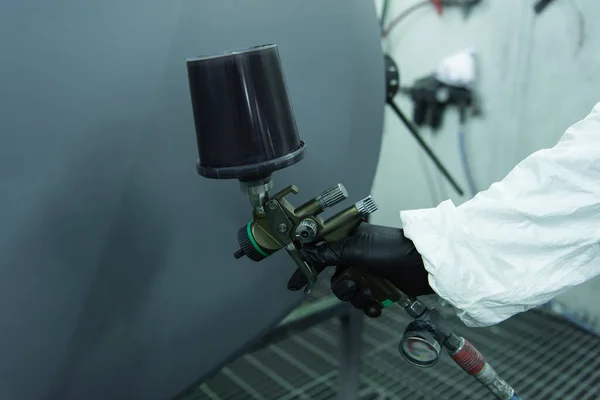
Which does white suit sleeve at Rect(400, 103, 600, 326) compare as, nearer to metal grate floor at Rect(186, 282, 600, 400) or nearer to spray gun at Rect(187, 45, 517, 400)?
spray gun at Rect(187, 45, 517, 400)

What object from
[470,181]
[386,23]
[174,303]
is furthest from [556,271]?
[386,23]

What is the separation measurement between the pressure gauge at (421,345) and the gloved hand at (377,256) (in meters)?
0.05

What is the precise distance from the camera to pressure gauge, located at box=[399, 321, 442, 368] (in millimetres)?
579

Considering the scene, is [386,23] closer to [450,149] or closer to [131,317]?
[450,149]

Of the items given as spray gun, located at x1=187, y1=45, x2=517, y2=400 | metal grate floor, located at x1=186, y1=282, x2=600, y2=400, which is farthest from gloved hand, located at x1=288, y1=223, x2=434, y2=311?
metal grate floor, located at x1=186, y1=282, x2=600, y2=400

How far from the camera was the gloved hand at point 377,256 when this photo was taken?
57 cm

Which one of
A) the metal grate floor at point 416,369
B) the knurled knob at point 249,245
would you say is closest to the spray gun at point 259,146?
the knurled knob at point 249,245

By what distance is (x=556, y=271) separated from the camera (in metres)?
0.55

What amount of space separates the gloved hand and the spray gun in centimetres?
1

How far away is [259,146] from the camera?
1.55ft

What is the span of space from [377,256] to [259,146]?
196mm

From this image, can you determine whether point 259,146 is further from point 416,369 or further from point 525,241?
point 416,369

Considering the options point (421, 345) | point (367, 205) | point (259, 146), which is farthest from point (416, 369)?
point (259, 146)

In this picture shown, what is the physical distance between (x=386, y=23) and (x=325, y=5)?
911 mm
